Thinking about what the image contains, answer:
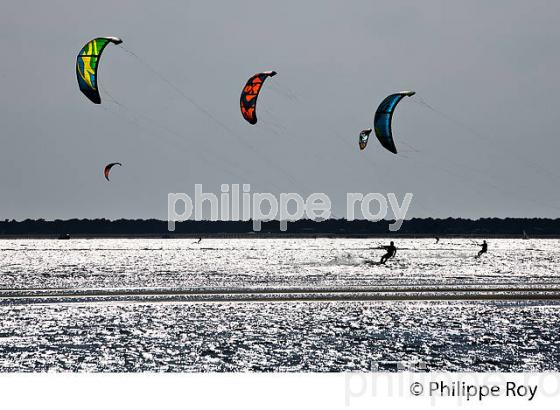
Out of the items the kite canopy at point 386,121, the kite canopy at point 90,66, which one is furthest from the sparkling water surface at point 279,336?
the kite canopy at point 386,121

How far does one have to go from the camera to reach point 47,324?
22.2 metres

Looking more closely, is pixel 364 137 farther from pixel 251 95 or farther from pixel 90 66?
pixel 90 66

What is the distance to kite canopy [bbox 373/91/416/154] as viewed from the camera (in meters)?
34.7

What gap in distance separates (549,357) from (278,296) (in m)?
15.6

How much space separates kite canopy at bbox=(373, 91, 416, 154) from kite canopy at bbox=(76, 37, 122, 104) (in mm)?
12197

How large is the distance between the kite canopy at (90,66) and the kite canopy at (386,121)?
12197mm

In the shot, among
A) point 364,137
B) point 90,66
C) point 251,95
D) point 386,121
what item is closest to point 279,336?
point 90,66

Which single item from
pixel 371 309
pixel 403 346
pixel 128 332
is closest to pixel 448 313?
pixel 371 309

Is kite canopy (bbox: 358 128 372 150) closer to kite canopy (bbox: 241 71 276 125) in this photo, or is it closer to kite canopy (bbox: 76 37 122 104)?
kite canopy (bbox: 241 71 276 125)

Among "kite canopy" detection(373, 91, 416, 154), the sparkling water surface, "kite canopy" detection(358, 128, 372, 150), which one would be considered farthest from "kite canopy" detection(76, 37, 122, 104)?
"kite canopy" detection(358, 128, 372, 150)

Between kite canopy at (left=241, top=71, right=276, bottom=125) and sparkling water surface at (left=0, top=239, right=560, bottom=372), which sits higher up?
kite canopy at (left=241, top=71, right=276, bottom=125)

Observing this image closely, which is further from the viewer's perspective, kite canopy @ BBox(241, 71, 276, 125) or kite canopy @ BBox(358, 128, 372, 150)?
Answer: kite canopy @ BBox(358, 128, 372, 150)

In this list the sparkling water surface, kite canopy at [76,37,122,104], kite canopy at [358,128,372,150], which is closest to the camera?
the sparkling water surface

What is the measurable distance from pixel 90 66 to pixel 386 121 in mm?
12821
